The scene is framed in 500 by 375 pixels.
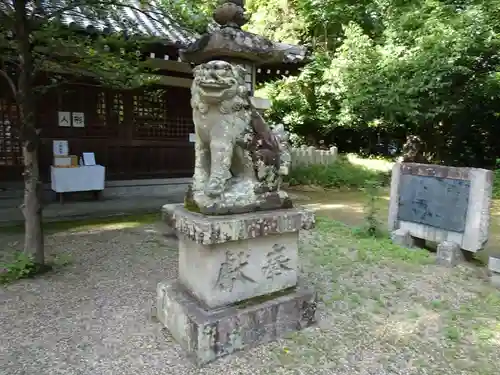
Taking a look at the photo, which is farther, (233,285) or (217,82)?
(233,285)

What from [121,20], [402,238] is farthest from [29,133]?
[402,238]

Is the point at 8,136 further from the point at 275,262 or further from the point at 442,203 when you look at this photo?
the point at 442,203

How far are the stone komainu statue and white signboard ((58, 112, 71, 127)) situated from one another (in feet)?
18.8

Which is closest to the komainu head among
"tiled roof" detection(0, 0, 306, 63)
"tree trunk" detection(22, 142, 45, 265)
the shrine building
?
"tiled roof" detection(0, 0, 306, 63)

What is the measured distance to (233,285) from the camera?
2.66 meters

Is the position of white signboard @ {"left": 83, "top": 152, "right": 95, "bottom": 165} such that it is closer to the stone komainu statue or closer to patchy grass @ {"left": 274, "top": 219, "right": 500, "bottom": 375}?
patchy grass @ {"left": 274, "top": 219, "right": 500, "bottom": 375}

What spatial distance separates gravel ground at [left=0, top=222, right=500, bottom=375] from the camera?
247cm

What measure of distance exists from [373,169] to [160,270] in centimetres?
1151

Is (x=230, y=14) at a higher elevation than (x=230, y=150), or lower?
higher

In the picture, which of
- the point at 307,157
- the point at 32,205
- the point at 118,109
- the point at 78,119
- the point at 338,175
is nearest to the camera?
the point at 32,205

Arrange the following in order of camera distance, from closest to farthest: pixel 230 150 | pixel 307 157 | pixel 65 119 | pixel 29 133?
1. pixel 230 150
2. pixel 29 133
3. pixel 65 119
4. pixel 307 157

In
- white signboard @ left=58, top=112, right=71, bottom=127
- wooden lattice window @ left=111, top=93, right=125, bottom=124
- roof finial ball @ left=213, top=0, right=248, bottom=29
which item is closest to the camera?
roof finial ball @ left=213, top=0, right=248, bottom=29

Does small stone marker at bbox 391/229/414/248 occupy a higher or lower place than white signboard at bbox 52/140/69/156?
lower

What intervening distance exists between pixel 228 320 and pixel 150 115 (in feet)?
21.9
